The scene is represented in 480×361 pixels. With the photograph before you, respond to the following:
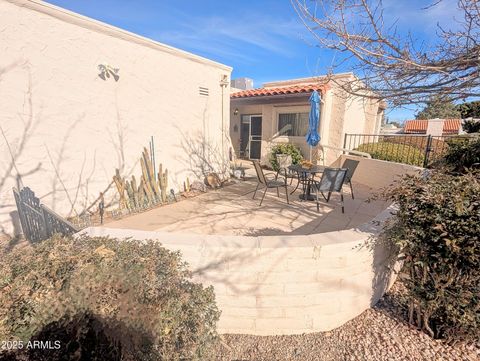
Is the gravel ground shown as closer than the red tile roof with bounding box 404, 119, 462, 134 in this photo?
Yes

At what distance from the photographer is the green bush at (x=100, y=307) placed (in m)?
1.28

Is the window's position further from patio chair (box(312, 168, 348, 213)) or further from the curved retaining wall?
the curved retaining wall

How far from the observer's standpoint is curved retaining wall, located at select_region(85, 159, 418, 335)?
201 centimetres

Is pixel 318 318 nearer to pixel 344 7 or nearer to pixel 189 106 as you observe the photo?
pixel 344 7

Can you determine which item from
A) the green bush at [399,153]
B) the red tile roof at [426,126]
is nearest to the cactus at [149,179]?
the green bush at [399,153]

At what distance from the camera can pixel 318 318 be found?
2.18 metres

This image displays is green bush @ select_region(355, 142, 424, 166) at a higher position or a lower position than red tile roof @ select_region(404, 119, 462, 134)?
lower

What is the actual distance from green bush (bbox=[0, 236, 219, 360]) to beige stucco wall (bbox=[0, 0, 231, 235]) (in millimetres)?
3428

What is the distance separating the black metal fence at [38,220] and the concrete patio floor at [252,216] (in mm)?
1238

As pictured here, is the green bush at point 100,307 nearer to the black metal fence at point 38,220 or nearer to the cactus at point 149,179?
the black metal fence at point 38,220

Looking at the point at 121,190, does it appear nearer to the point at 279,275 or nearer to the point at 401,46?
the point at 279,275

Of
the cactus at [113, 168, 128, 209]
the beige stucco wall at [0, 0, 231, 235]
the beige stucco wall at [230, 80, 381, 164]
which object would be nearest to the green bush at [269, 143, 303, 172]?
the beige stucco wall at [230, 80, 381, 164]

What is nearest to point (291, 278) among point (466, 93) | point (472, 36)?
point (466, 93)

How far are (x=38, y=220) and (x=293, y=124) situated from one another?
840cm
